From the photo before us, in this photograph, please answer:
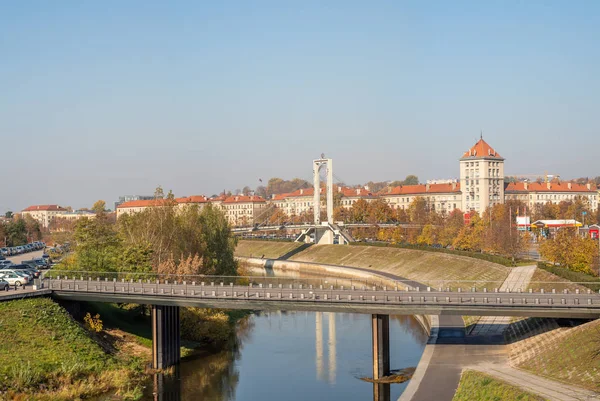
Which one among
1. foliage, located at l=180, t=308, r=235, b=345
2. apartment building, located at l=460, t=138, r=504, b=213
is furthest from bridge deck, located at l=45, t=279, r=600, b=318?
apartment building, located at l=460, t=138, r=504, b=213

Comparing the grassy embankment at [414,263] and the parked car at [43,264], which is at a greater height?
the parked car at [43,264]

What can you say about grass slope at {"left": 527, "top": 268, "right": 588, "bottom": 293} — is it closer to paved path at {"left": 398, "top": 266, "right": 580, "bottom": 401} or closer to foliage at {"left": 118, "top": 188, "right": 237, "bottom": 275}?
paved path at {"left": 398, "top": 266, "right": 580, "bottom": 401}

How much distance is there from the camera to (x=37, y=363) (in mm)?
45000

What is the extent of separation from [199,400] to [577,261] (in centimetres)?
4451

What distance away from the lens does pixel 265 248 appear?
465ft

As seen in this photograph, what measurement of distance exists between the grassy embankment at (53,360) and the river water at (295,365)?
2802mm

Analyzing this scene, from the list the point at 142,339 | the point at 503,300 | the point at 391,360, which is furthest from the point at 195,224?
the point at 503,300

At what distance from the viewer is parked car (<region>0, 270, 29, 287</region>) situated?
62.5m

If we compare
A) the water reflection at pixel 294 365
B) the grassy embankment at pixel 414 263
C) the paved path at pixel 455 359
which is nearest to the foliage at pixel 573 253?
the grassy embankment at pixel 414 263

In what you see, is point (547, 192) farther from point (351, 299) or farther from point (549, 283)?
point (351, 299)

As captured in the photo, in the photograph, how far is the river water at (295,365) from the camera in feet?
148

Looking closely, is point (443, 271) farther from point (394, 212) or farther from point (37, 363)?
point (394, 212)

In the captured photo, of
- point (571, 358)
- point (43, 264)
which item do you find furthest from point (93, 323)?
point (43, 264)

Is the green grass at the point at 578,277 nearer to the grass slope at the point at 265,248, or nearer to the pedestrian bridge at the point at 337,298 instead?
the pedestrian bridge at the point at 337,298
